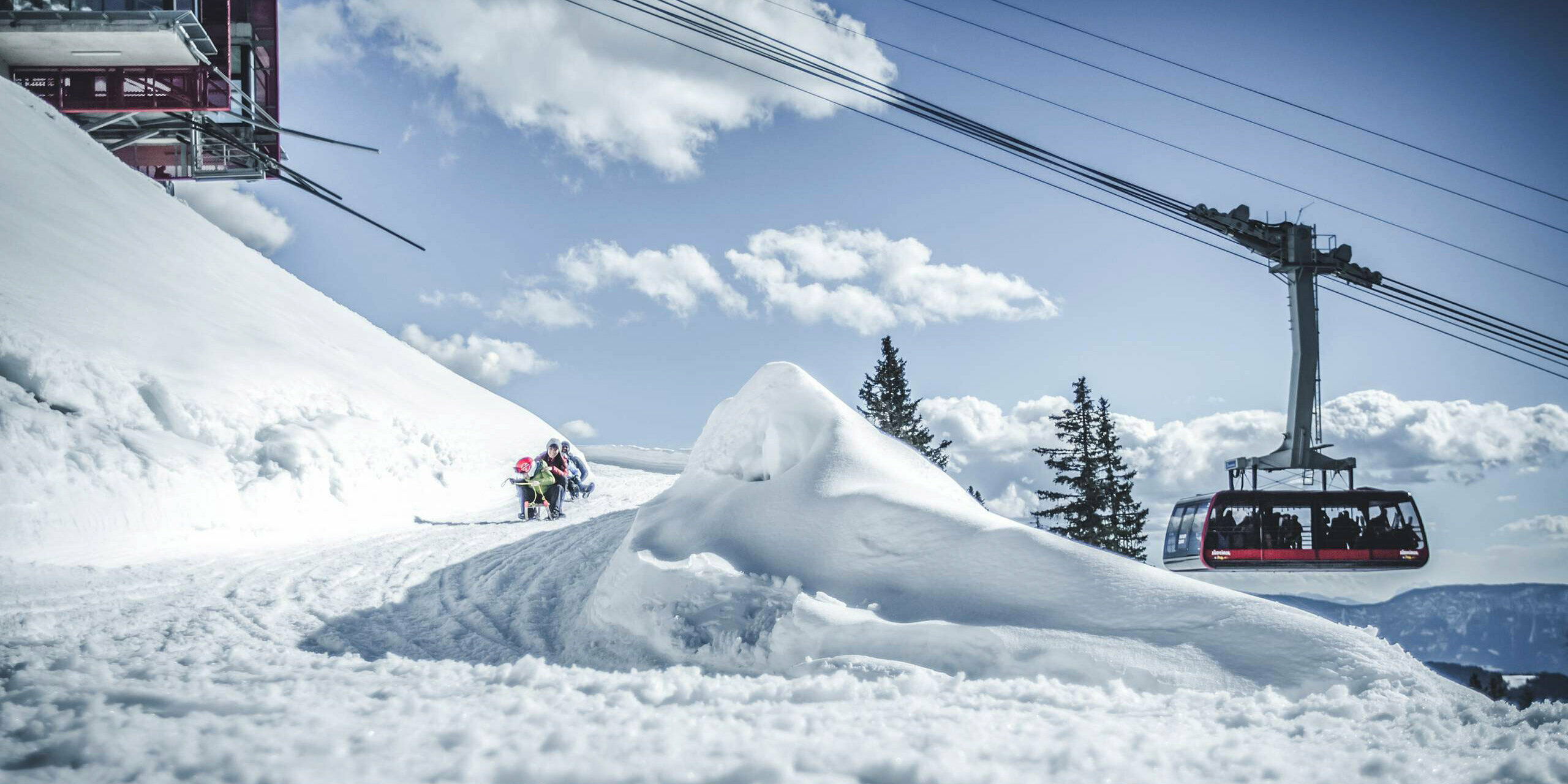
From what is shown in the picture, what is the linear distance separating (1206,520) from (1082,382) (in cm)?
1879

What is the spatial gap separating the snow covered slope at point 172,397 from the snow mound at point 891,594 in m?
7.86

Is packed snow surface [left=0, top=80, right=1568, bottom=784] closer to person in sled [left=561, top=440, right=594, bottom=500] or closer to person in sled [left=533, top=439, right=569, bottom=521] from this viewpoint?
person in sled [left=533, top=439, right=569, bottom=521]

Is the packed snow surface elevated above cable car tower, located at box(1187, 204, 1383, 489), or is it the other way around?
cable car tower, located at box(1187, 204, 1383, 489)

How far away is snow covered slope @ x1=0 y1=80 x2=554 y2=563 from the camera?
11.3m

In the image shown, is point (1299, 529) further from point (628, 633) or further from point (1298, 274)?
point (628, 633)

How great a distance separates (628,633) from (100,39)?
36.6m

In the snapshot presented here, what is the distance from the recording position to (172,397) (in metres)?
14.1

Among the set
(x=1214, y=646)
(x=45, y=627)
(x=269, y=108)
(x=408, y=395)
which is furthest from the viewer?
(x=269, y=108)

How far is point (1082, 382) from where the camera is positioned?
3491cm

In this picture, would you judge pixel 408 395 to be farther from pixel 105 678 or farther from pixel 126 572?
pixel 105 678

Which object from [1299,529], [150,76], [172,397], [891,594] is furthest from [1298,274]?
[150,76]

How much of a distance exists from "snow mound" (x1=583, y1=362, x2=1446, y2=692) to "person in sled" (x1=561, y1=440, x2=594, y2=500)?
10.8m

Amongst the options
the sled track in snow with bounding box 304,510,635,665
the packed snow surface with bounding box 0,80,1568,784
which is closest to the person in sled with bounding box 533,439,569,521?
the packed snow surface with bounding box 0,80,1568,784

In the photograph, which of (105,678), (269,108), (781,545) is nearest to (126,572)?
(105,678)
